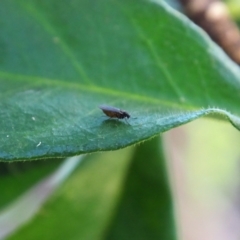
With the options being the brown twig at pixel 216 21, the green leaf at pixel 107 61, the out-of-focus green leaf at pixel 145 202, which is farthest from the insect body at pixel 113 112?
the brown twig at pixel 216 21

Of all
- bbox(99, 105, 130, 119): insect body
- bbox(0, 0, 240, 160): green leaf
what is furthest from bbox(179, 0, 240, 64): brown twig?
bbox(99, 105, 130, 119): insect body

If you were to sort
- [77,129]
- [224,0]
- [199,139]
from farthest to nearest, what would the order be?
1. [199,139]
2. [224,0]
3. [77,129]

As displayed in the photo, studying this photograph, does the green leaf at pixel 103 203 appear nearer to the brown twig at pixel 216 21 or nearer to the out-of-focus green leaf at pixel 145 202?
the out-of-focus green leaf at pixel 145 202

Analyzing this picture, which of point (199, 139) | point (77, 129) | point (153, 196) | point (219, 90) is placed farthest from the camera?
point (199, 139)

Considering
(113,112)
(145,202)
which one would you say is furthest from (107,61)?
(145,202)

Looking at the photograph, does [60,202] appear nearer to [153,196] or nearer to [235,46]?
[153,196]

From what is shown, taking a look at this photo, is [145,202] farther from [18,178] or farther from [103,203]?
[18,178]

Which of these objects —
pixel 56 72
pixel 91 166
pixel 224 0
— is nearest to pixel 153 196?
pixel 91 166
